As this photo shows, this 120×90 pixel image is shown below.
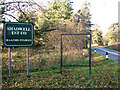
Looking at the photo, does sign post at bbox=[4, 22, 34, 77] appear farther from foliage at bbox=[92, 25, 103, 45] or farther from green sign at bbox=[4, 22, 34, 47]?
foliage at bbox=[92, 25, 103, 45]

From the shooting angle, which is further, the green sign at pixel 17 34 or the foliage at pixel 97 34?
the foliage at pixel 97 34

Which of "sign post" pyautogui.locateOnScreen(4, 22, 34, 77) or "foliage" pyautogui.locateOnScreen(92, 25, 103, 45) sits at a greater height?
"foliage" pyautogui.locateOnScreen(92, 25, 103, 45)

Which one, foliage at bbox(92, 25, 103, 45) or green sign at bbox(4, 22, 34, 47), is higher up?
foliage at bbox(92, 25, 103, 45)

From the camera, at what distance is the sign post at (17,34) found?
4879mm

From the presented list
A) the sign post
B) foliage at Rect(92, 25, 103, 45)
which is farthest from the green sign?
foliage at Rect(92, 25, 103, 45)

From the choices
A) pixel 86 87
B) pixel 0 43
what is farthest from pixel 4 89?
pixel 0 43

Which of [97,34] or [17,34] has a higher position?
[97,34]

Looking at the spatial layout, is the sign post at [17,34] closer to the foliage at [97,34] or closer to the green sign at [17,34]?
the green sign at [17,34]

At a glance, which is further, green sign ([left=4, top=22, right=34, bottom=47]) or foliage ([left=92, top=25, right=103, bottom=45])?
foliage ([left=92, top=25, right=103, bottom=45])

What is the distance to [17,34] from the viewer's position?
4.95 meters

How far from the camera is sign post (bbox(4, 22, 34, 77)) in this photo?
4.88 m

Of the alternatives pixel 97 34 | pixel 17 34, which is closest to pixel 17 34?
pixel 17 34

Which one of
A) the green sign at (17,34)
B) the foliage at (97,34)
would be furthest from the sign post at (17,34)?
the foliage at (97,34)

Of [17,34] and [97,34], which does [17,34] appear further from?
[97,34]
